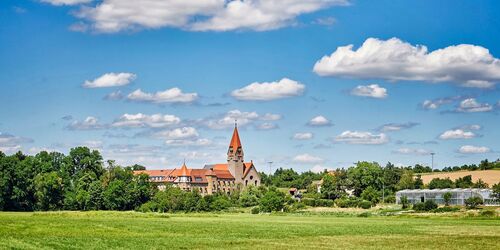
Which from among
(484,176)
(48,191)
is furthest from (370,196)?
(48,191)

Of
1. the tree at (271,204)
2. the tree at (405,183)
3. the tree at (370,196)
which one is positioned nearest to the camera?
the tree at (271,204)

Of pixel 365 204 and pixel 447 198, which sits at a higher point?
pixel 447 198

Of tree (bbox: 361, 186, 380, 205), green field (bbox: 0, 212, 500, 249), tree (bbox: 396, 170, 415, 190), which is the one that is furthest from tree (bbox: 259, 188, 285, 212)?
green field (bbox: 0, 212, 500, 249)

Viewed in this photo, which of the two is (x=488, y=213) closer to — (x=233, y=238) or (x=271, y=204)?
(x=271, y=204)

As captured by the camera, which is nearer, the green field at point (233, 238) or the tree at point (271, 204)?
the green field at point (233, 238)

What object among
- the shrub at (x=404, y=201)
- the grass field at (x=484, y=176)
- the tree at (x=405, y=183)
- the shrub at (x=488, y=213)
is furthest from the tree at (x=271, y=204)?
the grass field at (x=484, y=176)

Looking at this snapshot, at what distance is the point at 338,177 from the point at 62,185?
223 ft

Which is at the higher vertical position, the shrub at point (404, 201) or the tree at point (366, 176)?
the tree at point (366, 176)

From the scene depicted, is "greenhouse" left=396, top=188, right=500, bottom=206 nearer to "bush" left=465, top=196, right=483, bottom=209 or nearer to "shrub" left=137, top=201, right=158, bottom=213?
"bush" left=465, top=196, right=483, bottom=209

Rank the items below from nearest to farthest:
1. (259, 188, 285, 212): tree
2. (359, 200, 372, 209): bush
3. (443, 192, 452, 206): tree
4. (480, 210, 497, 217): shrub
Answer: (480, 210, 497, 217): shrub → (443, 192, 452, 206): tree → (359, 200, 372, 209): bush → (259, 188, 285, 212): tree

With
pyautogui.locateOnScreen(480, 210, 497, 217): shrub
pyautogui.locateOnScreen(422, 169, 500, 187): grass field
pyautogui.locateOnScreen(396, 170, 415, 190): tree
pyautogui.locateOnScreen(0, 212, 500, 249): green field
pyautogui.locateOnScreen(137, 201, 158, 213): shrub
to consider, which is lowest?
pyautogui.locateOnScreen(0, 212, 500, 249): green field

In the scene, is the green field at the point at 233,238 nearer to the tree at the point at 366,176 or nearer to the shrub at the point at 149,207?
the shrub at the point at 149,207

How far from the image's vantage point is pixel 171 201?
507 ft

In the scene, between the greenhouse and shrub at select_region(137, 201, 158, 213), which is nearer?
the greenhouse
